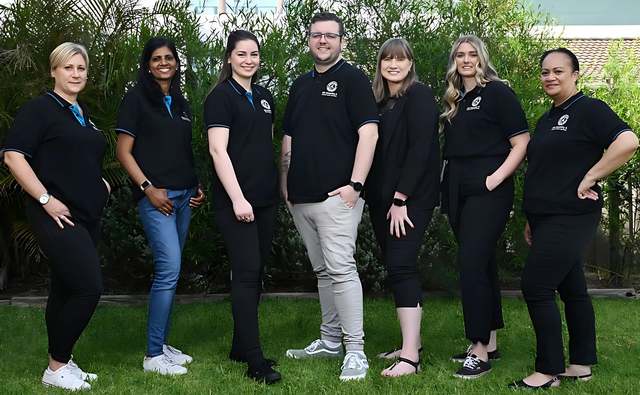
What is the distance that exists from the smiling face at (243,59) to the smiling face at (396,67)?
764mm

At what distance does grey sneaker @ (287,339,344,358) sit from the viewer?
4.07m

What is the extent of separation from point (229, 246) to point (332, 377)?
0.93 m

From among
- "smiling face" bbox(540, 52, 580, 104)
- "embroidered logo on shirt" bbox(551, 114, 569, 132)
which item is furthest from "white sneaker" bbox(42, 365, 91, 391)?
"smiling face" bbox(540, 52, 580, 104)

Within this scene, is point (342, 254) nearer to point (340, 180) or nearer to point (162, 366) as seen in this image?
point (340, 180)

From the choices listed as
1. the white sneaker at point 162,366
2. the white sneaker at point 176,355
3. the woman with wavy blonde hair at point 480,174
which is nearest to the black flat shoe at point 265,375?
the white sneaker at point 162,366

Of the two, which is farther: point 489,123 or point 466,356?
point 466,356

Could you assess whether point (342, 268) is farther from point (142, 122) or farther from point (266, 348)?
point (142, 122)

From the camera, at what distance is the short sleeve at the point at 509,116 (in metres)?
3.63

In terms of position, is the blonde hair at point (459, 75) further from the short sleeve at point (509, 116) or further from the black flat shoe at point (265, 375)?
the black flat shoe at point (265, 375)

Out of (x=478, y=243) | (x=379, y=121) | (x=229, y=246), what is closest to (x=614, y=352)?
(x=478, y=243)

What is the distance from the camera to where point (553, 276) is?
340 cm

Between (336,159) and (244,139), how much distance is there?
529mm

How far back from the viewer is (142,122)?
3768mm

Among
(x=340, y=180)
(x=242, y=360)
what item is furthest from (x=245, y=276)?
(x=340, y=180)
